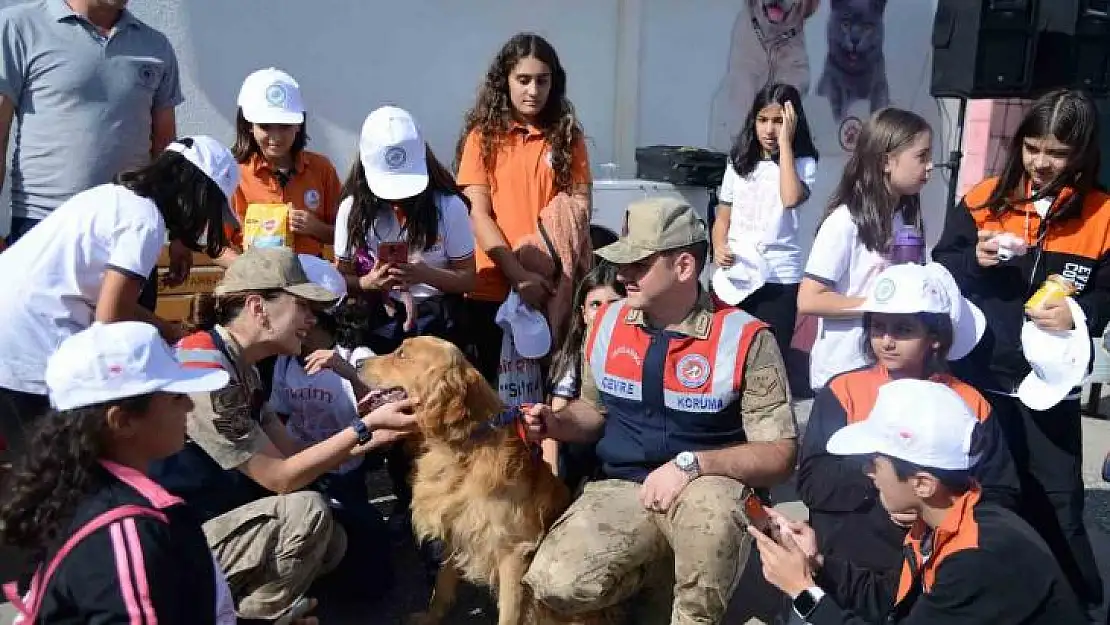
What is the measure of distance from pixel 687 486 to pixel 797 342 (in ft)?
15.8

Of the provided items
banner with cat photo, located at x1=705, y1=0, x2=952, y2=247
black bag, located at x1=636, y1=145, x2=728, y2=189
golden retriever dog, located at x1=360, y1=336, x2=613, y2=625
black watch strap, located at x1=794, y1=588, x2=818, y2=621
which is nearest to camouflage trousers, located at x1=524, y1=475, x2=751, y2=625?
golden retriever dog, located at x1=360, y1=336, x2=613, y2=625

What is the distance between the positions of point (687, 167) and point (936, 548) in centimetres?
579

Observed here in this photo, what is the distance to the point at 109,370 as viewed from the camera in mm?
2137

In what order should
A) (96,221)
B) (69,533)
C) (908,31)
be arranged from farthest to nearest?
1. (908,31)
2. (96,221)
3. (69,533)

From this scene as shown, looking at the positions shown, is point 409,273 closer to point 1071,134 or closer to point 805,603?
point 805,603

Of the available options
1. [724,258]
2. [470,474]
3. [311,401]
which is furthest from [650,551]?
[724,258]

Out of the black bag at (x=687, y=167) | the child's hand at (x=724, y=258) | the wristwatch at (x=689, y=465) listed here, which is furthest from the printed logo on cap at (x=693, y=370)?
the black bag at (x=687, y=167)

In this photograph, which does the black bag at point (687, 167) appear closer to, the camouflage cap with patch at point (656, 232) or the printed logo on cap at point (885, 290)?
Result: the camouflage cap with patch at point (656, 232)

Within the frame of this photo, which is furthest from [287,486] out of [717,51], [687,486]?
[717,51]

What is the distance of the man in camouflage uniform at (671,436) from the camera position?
127 inches

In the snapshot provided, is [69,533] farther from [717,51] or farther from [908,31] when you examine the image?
[908,31]

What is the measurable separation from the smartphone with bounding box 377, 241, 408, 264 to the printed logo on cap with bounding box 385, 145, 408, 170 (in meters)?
0.33

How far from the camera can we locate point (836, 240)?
3.87 meters

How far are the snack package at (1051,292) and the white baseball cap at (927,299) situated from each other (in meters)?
0.21
